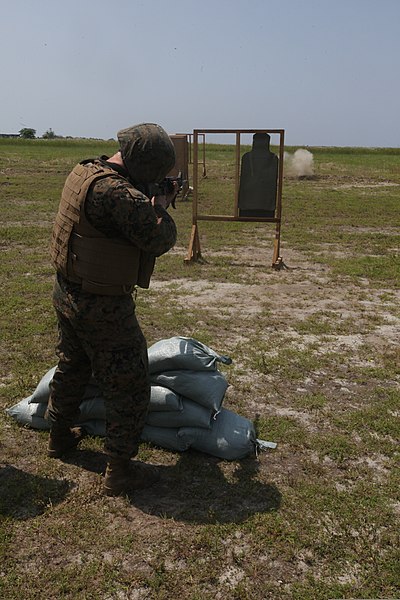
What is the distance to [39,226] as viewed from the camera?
36.2 ft

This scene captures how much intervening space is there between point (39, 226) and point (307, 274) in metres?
5.97

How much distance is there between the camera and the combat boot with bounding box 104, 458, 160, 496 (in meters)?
2.92

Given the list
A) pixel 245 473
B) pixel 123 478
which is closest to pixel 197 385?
pixel 245 473

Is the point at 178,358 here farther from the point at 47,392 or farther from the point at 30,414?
the point at 30,414

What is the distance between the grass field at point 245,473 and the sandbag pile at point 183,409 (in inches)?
3.9

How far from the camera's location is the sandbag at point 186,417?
335 cm

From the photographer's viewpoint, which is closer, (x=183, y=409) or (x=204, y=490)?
(x=204, y=490)

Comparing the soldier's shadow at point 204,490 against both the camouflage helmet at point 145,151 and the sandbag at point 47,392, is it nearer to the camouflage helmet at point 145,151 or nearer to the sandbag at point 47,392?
the sandbag at point 47,392

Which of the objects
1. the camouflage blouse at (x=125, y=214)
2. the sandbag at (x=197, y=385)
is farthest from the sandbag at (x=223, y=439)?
the camouflage blouse at (x=125, y=214)

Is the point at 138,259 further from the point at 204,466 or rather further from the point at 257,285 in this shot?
the point at 257,285

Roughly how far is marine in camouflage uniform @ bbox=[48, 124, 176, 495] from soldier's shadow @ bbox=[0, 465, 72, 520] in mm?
300

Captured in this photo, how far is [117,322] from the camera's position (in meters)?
2.79

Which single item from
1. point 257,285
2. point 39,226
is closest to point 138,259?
point 257,285

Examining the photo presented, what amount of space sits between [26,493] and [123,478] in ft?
1.78
